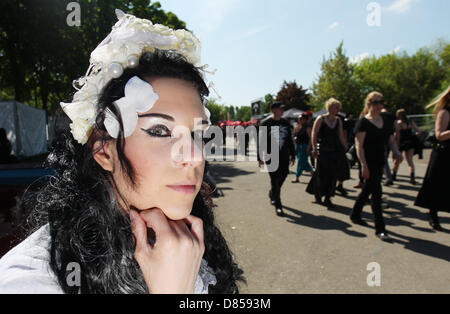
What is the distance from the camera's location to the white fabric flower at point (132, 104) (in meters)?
1.10

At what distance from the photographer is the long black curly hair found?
0.97 m

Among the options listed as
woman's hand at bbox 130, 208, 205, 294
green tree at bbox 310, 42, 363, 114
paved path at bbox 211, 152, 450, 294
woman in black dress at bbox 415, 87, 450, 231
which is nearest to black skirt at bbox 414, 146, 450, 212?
woman in black dress at bbox 415, 87, 450, 231

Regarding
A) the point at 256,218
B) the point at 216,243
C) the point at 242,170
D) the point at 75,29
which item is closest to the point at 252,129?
the point at 242,170

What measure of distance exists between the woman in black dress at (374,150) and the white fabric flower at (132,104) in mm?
4031

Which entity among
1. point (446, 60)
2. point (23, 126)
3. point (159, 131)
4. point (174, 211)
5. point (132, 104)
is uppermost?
point (446, 60)

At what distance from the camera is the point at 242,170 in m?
11.6

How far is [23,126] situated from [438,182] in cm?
1695

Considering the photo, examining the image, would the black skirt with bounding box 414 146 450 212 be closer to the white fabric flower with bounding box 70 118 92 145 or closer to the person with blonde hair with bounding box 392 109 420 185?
the person with blonde hair with bounding box 392 109 420 185

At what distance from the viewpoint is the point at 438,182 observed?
438 centimetres

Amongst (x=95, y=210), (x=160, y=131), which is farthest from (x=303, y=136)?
(x=95, y=210)

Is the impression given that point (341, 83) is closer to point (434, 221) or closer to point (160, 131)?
point (434, 221)

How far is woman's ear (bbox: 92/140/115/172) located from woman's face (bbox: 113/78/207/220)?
0.04m

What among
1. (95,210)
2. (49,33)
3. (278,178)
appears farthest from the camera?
(49,33)
